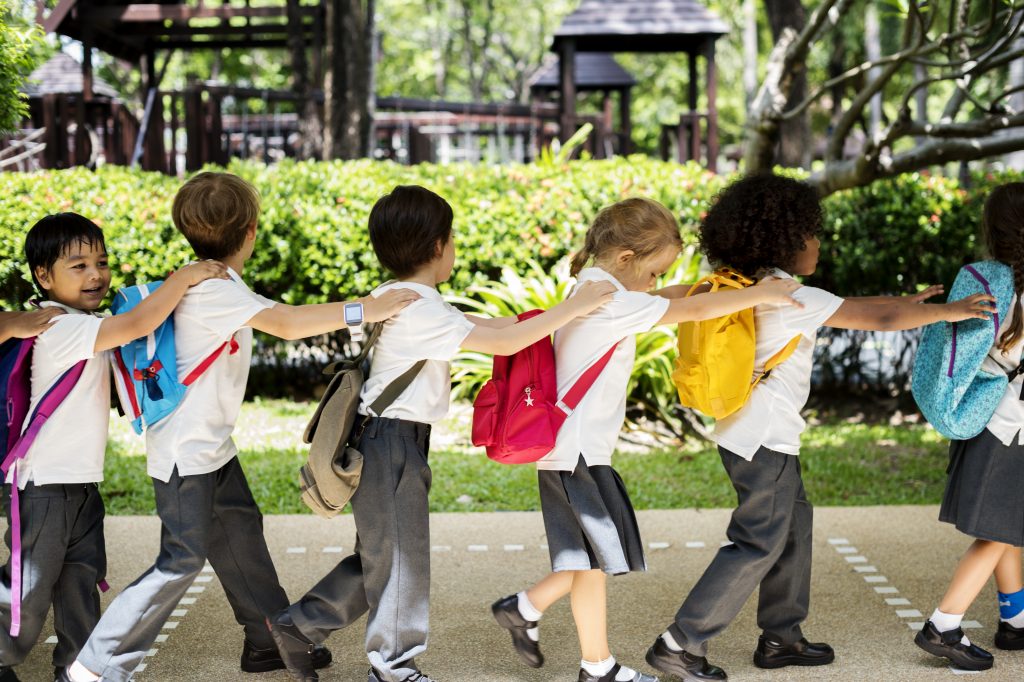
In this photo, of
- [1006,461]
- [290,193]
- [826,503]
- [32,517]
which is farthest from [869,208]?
[32,517]

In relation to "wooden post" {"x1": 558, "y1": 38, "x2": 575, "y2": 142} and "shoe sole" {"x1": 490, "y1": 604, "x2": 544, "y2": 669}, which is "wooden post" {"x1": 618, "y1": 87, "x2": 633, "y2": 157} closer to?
"wooden post" {"x1": 558, "y1": 38, "x2": 575, "y2": 142}

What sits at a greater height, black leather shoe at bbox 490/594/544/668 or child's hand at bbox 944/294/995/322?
child's hand at bbox 944/294/995/322

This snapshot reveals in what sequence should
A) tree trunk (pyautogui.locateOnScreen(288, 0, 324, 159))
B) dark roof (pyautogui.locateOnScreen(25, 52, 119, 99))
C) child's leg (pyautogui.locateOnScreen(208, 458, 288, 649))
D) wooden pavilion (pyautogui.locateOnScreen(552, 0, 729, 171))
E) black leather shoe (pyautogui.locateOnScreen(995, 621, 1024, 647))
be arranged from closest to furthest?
child's leg (pyautogui.locateOnScreen(208, 458, 288, 649)) → black leather shoe (pyautogui.locateOnScreen(995, 621, 1024, 647)) → tree trunk (pyautogui.locateOnScreen(288, 0, 324, 159)) → wooden pavilion (pyautogui.locateOnScreen(552, 0, 729, 171)) → dark roof (pyautogui.locateOnScreen(25, 52, 119, 99))

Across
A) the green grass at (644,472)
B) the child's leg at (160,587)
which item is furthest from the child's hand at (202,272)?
the green grass at (644,472)

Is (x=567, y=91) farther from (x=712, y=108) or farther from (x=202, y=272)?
(x=202, y=272)

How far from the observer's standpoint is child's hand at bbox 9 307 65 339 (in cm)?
323

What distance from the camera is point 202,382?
3340mm

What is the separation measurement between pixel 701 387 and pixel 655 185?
4.80 metres

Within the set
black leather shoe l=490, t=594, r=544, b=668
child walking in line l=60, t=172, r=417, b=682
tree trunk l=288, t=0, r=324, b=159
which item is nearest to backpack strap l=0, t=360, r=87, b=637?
child walking in line l=60, t=172, r=417, b=682

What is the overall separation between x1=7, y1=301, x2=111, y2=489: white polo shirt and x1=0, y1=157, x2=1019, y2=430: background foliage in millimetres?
4159

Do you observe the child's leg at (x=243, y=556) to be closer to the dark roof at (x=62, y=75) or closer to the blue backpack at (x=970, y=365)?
the blue backpack at (x=970, y=365)

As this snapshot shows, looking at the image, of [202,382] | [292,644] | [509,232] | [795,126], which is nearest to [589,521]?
[292,644]

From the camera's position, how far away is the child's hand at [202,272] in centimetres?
325

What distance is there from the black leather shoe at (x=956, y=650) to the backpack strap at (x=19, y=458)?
2.82 m
